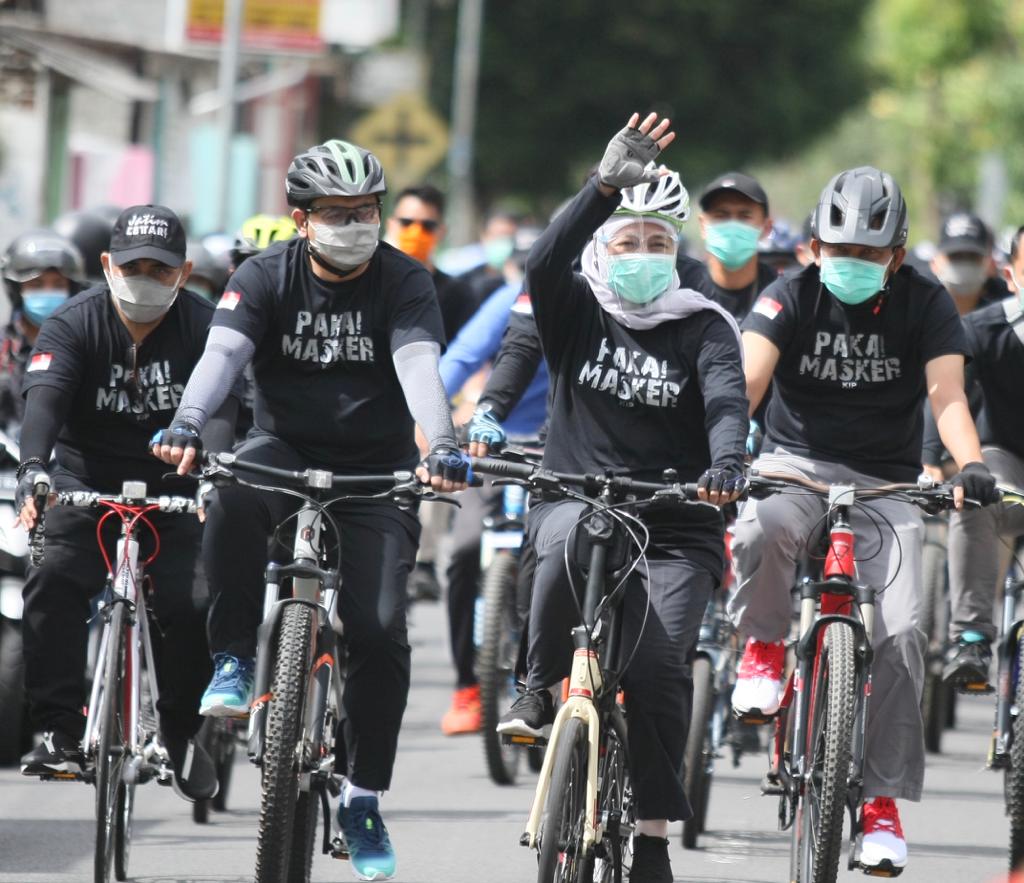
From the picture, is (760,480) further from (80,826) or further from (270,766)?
(80,826)

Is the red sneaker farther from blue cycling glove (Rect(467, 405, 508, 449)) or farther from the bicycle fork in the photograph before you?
the bicycle fork

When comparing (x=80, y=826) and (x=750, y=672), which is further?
(x=80, y=826)

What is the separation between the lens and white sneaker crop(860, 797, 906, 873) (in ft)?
22.5

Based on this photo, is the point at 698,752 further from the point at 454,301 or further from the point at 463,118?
the point at 463,118

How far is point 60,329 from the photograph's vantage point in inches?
297

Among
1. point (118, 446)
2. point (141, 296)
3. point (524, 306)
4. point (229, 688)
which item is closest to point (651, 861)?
point (229, 688)

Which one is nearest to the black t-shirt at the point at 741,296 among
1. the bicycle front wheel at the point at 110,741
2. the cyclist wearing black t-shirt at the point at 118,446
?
the cyclist wearing black t-shirt at the point at 118,446

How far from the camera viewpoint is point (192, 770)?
783 centimetres

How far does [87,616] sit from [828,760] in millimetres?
2480

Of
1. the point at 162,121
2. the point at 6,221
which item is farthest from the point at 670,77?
the point at 6,221

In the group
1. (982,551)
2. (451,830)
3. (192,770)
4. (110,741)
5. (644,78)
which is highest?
(644,78)

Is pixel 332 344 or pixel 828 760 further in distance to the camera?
pixel 332 344

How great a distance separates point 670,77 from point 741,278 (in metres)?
42.6

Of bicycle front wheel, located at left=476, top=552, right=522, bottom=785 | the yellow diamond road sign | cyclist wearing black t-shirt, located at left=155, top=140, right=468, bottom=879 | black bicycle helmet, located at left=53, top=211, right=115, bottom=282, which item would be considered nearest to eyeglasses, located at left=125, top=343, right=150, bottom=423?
cyclist wearing black t-shirt, located at left=155, top=140, right=468, bottom=879
